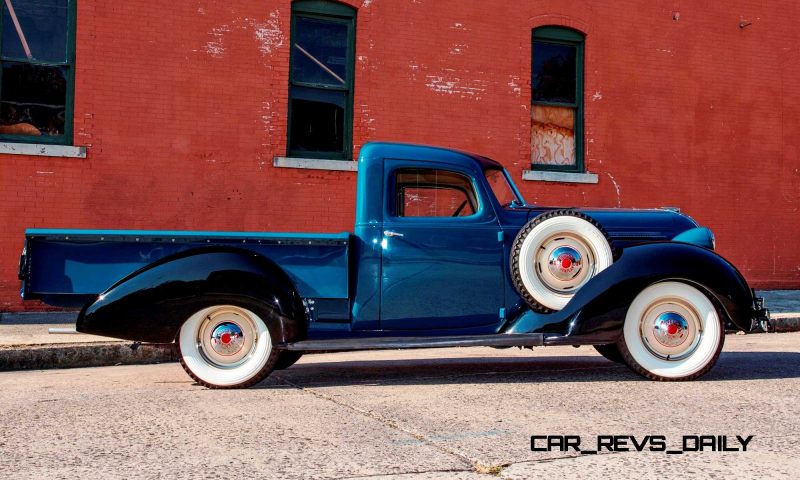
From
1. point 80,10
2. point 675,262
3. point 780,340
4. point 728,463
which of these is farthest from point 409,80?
point 728,463

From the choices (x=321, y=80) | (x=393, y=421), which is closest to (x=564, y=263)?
(x=393, y=421)

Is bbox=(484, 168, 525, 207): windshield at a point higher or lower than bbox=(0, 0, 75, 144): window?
lower

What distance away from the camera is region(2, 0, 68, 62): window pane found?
10570mm

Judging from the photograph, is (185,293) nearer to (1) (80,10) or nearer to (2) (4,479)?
(2) (4,479)

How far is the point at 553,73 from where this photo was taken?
13055 millimetres

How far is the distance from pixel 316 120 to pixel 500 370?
6.13m

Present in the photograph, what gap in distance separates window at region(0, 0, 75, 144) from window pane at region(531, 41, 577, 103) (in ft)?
22.8

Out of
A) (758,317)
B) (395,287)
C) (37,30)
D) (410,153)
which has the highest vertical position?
(37,30)

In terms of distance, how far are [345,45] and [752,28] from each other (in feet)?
24.5

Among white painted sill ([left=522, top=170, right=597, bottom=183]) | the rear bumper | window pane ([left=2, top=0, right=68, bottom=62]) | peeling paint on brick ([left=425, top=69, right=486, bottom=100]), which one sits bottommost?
the rear bumper

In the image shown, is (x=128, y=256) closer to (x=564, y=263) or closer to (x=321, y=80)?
(x=564, y=263)

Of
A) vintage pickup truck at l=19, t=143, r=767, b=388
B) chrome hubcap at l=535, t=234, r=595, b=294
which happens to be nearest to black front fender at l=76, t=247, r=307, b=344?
vintage pickup truck at l=19, t=143, r=767, b=388

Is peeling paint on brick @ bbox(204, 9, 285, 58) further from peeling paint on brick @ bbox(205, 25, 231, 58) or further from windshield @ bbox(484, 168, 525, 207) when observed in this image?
windshield @ bbox(484, 168, 525, 207)

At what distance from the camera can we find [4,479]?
341cm
